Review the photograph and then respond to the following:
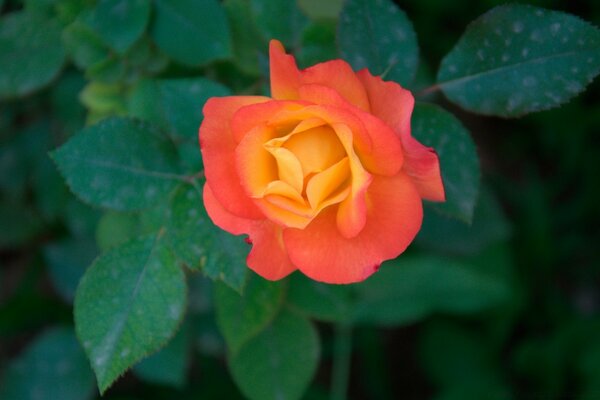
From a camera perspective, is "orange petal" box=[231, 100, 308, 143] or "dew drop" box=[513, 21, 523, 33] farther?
"dew drop" box=[513, 21, 523, 33]

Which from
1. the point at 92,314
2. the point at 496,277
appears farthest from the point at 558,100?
the point at 496,277

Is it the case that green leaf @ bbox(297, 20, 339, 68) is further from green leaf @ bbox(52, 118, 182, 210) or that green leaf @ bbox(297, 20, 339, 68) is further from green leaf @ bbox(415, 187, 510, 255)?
green leaf @ bbox(415, 187, 510, 255)

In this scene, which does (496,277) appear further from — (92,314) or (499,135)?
(92,314)

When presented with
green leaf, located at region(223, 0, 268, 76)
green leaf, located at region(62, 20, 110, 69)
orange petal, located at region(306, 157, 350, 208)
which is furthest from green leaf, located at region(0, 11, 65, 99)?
orange petal, located at region(306, 157, 350, 208)

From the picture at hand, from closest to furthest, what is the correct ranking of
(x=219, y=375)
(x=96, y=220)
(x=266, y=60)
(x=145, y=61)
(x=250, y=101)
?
(x=250, y=101) < (x=266, y=60) < (x=145, y=61) < (x=96, y=220) < (x=219, y=375)

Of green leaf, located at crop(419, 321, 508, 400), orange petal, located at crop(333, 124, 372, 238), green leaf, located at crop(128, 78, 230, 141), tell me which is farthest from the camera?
green leaf, located at crop(419, 321, 508, 400)

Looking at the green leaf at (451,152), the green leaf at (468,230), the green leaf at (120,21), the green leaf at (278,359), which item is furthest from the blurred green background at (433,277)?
the green leaf at (451,152)

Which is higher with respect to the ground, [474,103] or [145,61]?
[474,103]

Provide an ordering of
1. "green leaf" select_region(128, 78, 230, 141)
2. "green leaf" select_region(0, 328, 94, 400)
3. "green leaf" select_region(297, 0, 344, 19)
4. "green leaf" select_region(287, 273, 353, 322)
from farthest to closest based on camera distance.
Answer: "green leaf" select_region(0, 328, 94, 400)
"green leaf" select_region(287, 273, 353, 322)
"green leaf" select_region(297, 0, 344, 19)
"green leaf" select_region(128, 78, 230, 141)
